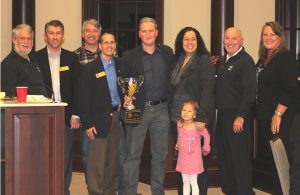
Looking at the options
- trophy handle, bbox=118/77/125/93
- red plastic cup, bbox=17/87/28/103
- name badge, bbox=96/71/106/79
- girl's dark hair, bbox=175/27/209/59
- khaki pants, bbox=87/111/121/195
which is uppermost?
girl's dark hair, bbox=175/27/209/59

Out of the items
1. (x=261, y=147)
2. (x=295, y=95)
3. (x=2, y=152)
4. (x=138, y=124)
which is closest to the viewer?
(x=2, y=152)

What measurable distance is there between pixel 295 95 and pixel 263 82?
0.94 feet

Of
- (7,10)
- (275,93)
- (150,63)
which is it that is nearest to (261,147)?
(275,93)

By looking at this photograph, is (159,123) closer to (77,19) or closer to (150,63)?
(150,63)

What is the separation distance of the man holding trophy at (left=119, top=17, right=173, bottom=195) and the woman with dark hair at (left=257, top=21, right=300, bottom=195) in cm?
82

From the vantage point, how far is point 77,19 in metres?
6.95

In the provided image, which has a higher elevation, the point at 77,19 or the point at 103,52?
the point at 77,19

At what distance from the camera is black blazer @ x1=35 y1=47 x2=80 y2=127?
4578 millimetres

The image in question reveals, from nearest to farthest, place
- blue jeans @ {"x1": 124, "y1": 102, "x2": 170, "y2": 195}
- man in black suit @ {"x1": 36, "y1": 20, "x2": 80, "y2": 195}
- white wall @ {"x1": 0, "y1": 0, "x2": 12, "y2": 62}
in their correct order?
blue jeans @ {"x1": 124, "y1": 102, "x2": 170, "y2": 195}, man in black suit @ {"x1": 36, "y1": 20, "x2": 80, "y2": 195}, white wall @ {"x1": 0, "y1": 0, "x2": 12, "y2": 62}

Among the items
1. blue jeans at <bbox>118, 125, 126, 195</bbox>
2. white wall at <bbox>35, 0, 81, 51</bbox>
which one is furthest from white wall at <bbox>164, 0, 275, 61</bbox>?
blue jeans at <bbox>118, 125, 126, 195</bbox>

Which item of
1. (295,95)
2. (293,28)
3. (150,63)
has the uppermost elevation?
(293,28)

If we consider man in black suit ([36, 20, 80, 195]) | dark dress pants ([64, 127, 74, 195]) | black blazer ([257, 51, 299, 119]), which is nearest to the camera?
black blazer ([257, 51, 299, 119])

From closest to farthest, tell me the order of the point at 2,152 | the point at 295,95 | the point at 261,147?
the point at 2,152
the point at 295,95
the point at 261,147

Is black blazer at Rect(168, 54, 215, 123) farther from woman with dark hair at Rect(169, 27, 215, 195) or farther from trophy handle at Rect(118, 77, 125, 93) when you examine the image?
trophy handle at Rect(118, 77, 125, 93)
